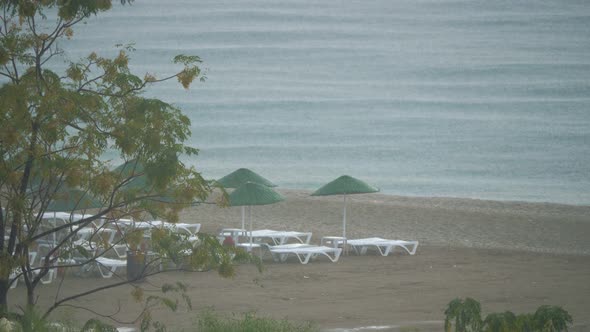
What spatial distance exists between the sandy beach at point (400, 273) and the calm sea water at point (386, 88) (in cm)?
1307

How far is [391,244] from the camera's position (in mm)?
13742

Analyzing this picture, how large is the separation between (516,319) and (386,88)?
59.6 m

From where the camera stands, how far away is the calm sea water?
129 ft

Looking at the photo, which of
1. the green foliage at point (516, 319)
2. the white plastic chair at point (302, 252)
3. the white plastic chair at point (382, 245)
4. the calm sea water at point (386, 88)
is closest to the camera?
the green foliage at point (516, 319)

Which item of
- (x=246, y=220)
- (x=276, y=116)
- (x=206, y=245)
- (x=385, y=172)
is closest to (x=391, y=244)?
(x=246, y=220)

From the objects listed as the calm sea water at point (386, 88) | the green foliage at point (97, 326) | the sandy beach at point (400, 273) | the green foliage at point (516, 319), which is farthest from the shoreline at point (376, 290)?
the calm sea water at point (386, 88)

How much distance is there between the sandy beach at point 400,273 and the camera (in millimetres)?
9383

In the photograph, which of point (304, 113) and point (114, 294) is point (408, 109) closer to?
point (304, 113)

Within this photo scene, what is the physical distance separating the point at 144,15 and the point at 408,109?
32.8m

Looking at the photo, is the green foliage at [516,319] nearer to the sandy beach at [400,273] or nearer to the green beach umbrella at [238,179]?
the sandy beach at [400,273]

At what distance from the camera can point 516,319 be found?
16.9 ft

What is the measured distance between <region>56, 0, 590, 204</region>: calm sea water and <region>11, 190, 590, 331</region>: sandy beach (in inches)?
515

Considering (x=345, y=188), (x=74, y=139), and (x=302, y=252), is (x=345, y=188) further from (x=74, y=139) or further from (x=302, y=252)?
(x=74, y=139)

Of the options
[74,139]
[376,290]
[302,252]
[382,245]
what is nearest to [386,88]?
[382,245]
